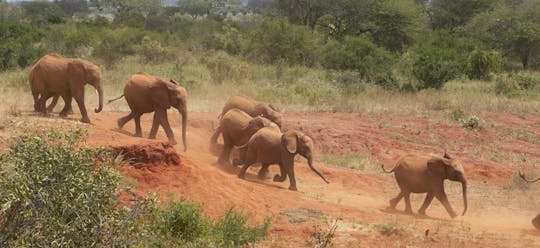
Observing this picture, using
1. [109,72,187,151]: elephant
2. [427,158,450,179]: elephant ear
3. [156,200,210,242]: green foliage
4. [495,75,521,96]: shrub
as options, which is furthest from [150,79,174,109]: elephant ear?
[495,75,521,96]: shrub

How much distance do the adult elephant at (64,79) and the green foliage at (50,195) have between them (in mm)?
8117

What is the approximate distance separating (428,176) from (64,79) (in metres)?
7.97

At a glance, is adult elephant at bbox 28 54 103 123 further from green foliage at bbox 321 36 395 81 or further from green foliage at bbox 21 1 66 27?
green foliage at bbox 21 1 66 27

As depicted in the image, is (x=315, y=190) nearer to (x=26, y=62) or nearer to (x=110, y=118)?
(x=110, y=118)

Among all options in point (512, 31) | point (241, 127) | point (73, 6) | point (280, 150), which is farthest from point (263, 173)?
point (73, 6)

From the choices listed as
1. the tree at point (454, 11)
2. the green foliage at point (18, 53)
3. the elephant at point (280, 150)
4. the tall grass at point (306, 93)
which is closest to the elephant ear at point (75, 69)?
the tall grass at point (306, 93)

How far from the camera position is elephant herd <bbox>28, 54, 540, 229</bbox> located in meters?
11.2

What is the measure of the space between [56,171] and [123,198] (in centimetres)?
261

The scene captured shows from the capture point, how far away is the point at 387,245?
8.28 metres

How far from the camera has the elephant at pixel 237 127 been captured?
508 inches

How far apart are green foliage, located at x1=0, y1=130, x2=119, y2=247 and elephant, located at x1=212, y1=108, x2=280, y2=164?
7.24 metres

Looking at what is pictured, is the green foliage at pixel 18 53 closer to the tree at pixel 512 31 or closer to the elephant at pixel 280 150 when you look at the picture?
the elephant at pixel 280 150

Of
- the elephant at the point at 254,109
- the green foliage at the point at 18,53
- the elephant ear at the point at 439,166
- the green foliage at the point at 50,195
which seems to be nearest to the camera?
the green foliage at the point at 50,195

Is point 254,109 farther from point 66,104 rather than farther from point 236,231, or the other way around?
point 236,231
